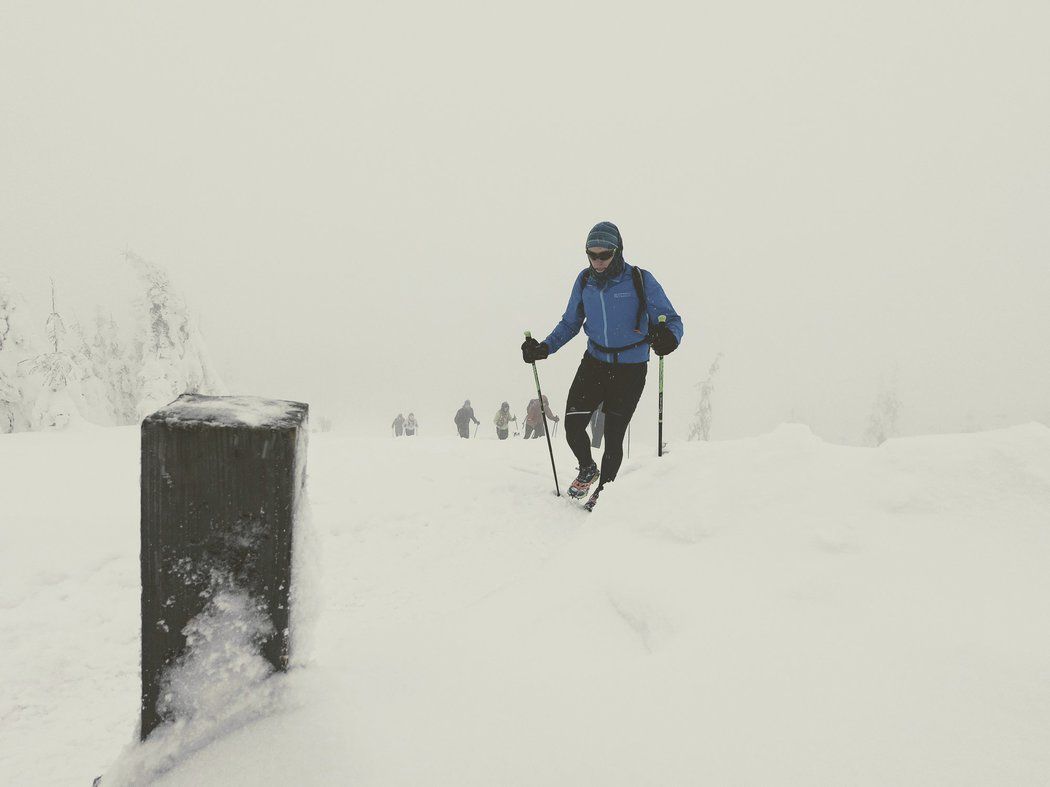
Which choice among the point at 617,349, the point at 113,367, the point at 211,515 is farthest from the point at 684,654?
the point at 113,367

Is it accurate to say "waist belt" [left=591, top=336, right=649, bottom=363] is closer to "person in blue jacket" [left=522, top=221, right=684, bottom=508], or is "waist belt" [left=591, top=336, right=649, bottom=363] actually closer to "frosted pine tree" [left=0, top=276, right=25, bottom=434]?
"person in blue jacket" [left=522, top=221, right=684, bottom=508]

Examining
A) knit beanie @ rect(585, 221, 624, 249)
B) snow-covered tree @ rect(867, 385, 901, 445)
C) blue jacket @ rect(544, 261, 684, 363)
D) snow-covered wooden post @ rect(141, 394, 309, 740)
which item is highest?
knit beanie @ rect(585, 221, 624, 249)

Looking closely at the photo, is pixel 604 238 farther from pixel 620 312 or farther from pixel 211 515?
pixel 211 515

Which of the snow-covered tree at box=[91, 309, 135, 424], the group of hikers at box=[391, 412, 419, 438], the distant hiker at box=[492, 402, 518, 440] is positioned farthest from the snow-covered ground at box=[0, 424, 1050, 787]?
the snow-covered tree at box=[91, 309, 135, 424]

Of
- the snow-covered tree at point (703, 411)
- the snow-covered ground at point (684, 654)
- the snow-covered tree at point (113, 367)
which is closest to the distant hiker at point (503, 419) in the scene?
the snow-covered ground at point (684, 654)

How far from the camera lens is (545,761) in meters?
1.11

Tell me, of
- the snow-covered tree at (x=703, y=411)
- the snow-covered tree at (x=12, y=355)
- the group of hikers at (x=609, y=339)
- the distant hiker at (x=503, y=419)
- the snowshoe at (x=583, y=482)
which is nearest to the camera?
the group of hikers at (x=609, y=339)

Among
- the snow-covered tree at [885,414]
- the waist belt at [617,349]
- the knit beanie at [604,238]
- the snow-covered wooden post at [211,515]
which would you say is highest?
the knit beanie at [604,238]

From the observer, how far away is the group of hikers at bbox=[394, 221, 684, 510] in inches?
173

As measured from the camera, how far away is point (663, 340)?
4.27m

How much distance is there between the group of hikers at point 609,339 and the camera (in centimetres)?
440

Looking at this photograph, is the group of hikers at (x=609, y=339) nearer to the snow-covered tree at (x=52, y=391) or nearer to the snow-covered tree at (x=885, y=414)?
the snow-covered tree at (x=52, y=391)

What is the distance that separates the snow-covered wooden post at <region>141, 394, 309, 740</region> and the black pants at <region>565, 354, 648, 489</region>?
3572 mm

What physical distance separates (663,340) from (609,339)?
21.5 inches
